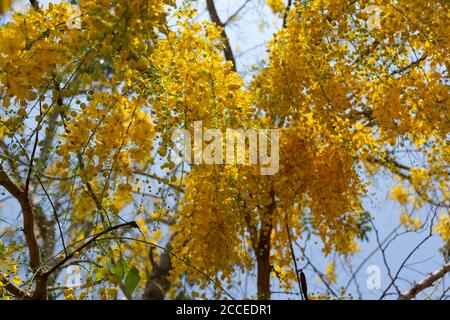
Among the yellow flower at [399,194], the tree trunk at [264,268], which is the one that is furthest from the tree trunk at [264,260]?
the yellow flower at [399,194]

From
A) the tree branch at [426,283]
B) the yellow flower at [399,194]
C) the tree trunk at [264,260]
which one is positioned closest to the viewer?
the tree trunk at [264,260]

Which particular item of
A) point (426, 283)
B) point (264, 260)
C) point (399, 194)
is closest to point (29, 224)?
point (264, 260)

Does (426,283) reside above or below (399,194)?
below

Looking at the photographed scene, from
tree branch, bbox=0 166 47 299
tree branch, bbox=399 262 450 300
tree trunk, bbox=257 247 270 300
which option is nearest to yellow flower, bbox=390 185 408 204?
tree branch, bbox=399 262 450 300

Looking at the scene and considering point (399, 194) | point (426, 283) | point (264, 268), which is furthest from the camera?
point (399, 194)

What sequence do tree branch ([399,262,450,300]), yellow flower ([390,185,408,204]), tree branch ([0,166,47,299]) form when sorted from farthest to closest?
yellow flower ([390,185,408,204]), tree branch ([399,262,450,300]), tree branch ([0,166,47,299])

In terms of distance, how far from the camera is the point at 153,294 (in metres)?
4.17

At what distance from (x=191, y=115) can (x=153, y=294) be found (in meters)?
2.40

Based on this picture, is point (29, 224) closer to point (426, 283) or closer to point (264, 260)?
point (264, 260)

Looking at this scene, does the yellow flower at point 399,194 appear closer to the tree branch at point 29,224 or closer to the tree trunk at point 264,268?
the tree trunk at point 264,268

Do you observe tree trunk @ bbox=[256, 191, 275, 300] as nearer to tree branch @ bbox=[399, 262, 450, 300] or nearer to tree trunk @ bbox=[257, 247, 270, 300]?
tree trunk @ bbox=[257, 247, 270, 300]

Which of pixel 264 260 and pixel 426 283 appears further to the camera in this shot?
pixel 426 283
